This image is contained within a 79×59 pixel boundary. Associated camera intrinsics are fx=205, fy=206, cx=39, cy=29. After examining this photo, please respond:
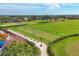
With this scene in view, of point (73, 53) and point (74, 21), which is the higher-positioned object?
point (74, 21)

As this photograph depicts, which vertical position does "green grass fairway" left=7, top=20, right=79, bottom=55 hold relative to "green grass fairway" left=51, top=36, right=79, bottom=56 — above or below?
above

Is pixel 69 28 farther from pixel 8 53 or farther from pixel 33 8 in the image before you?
pixel 8 53

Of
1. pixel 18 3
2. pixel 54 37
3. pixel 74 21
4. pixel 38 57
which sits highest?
pixel 18 3

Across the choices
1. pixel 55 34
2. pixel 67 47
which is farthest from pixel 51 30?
pixel 67 47

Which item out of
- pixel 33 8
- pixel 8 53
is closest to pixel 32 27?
pixel 33 8

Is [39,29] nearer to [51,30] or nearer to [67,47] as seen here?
[51,30]

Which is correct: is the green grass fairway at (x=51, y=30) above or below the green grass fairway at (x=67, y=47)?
above
